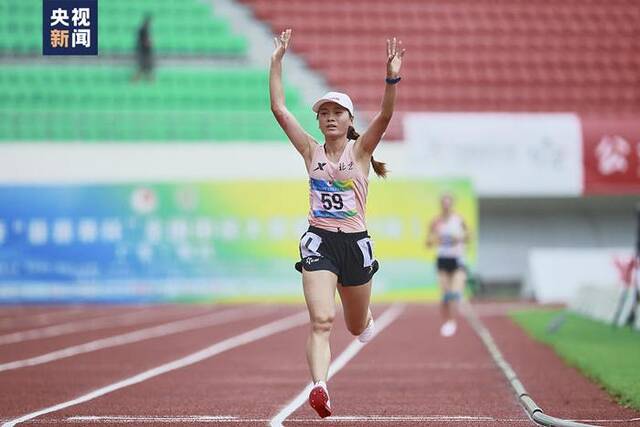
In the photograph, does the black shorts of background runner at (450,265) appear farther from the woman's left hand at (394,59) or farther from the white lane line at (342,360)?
the woman's left hand at (394,59)

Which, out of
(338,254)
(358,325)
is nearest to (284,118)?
(338,254)

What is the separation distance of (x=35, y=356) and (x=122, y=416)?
6388mm

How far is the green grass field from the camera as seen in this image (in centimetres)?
1079

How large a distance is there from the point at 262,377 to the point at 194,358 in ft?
8.50

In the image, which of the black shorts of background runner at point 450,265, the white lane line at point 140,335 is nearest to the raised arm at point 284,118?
the white lane line at point 140,335

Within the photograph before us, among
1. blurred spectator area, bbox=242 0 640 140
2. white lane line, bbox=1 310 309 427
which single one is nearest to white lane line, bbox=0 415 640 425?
white lane line, bbox=1 310 309 427

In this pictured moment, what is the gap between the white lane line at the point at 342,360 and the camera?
895 cm

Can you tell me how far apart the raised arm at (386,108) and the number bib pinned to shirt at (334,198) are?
0.24 meters

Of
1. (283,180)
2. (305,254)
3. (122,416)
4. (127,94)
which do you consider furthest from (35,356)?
(127,94)

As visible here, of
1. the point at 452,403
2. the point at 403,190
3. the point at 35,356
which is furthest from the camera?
the point at 403,190

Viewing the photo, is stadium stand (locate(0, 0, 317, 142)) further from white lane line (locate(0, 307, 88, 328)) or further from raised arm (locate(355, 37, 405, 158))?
A: raised arm (locate(355, 37, 405, 158))

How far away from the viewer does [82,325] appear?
2142cm

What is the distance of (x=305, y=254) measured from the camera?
8.35 m

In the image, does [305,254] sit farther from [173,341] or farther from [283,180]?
[283,180]
